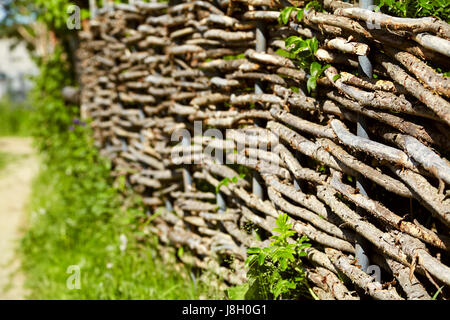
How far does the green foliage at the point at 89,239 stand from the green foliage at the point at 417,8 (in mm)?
2230

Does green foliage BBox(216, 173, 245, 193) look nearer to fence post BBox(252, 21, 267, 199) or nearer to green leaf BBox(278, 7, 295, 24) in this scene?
fence post BBox(252, 21, 267, 199)

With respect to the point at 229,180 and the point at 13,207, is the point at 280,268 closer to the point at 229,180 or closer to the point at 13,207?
the point at 229,180

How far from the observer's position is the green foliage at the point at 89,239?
3.98 metres

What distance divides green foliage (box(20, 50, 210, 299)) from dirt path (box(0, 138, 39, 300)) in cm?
16

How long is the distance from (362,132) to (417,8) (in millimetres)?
524

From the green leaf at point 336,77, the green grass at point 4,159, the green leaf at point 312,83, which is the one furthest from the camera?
the green grass at point 4,159

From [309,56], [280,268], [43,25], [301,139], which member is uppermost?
[43,25]

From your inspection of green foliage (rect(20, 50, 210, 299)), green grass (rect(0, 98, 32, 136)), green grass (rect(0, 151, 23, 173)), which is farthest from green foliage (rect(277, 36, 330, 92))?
green grass (rect(0, 98, 32, 136))

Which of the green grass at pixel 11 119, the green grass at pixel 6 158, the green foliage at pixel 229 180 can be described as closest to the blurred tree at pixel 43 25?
the green grass at pixel 6 158

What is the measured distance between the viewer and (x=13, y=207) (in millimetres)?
7633

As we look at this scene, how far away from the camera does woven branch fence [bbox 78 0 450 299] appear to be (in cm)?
192

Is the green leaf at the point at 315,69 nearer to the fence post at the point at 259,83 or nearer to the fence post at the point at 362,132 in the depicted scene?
the fence post at the point at 362,132

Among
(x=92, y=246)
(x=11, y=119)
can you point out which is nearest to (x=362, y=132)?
(x=92, y=246)

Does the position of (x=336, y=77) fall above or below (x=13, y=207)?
above
